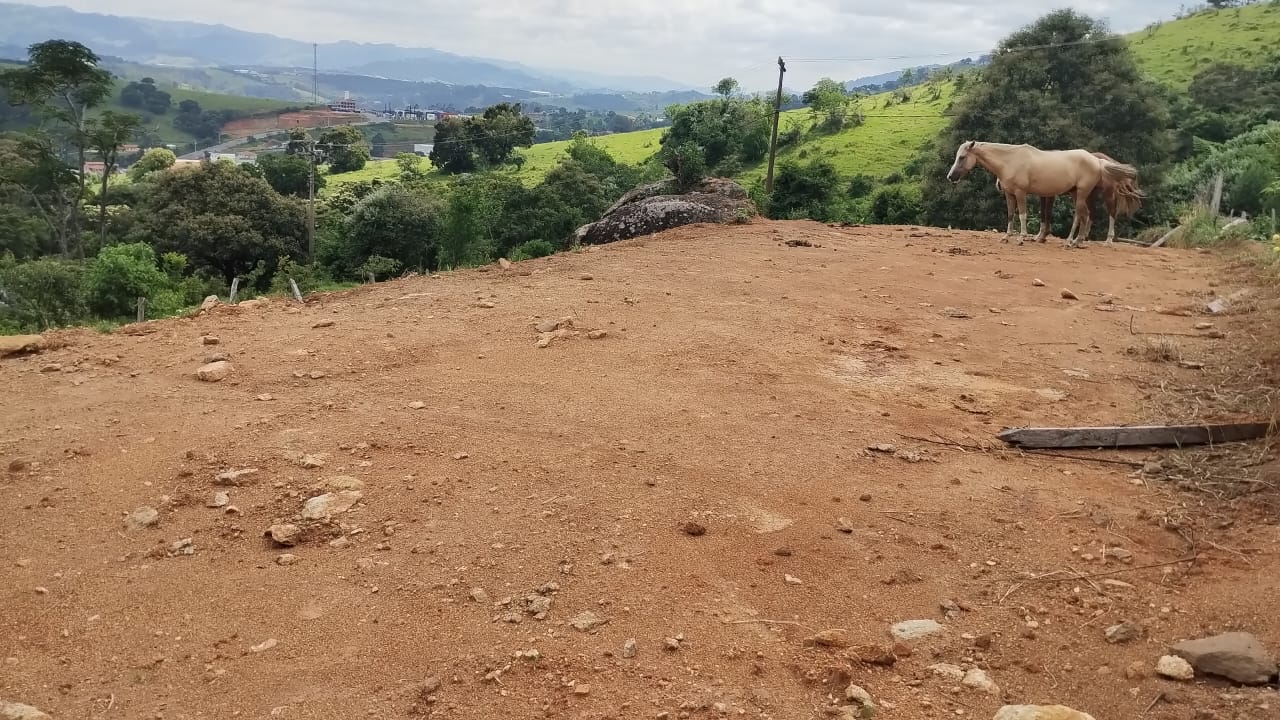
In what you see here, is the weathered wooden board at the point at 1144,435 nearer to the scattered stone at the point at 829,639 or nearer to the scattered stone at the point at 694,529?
the scattered stone at the point at 694,529

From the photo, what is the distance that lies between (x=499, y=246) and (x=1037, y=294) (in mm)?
20691

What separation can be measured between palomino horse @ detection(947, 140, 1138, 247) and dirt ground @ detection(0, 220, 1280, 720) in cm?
559

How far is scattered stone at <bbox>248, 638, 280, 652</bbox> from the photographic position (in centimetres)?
297

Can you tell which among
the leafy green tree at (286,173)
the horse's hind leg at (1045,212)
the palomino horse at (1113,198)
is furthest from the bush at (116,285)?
the leafy green tree at (286,173)

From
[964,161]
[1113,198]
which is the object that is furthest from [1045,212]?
[964,161]

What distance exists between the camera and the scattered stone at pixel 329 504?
381 centimetres

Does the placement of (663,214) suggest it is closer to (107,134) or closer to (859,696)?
(859,696)

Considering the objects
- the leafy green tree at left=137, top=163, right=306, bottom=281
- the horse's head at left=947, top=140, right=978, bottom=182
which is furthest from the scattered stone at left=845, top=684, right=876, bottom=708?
the leafy green tree at left=137, top=163, right=306, bottom=281

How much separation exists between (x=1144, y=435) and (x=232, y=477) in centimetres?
507

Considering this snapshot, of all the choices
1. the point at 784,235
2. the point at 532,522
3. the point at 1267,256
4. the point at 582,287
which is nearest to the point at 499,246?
the point at 784,235

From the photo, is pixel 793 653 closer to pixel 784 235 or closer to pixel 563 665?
pixel 563 665

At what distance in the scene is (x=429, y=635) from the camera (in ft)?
9.89

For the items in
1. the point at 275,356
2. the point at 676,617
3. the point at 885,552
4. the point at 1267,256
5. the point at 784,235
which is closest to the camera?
the point at 676,617

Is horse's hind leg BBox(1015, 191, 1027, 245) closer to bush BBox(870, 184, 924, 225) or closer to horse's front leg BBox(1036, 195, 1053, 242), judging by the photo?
horse's front leg BBox(1036, 195, 1053, 242)
